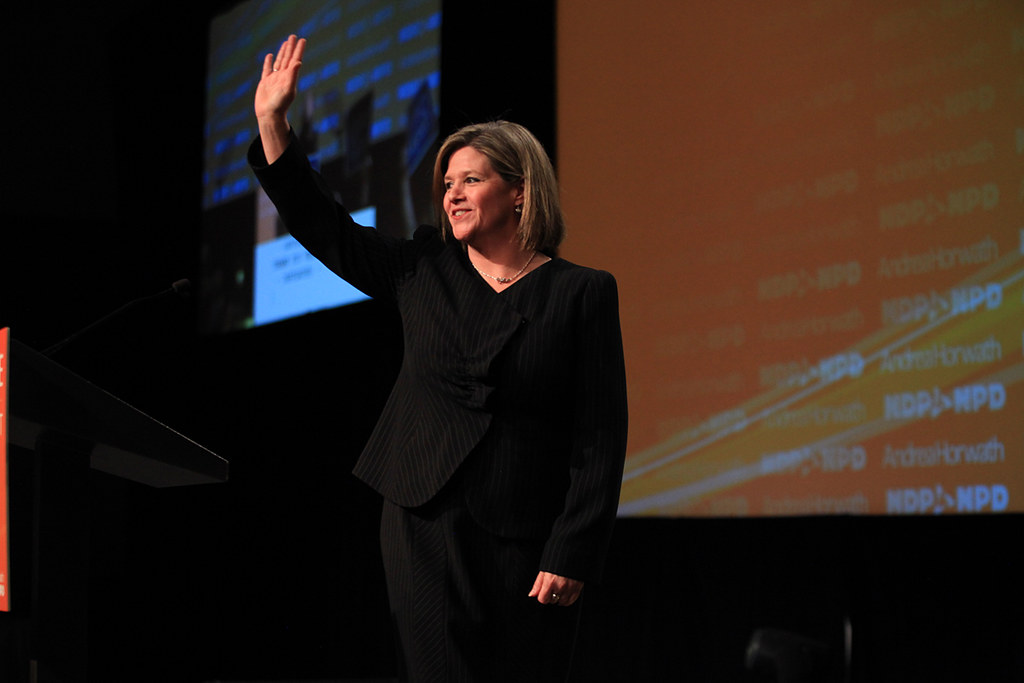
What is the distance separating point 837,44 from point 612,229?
90 centimetres

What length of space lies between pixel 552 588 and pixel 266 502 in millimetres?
3141

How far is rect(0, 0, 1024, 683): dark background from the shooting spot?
262 centimetres

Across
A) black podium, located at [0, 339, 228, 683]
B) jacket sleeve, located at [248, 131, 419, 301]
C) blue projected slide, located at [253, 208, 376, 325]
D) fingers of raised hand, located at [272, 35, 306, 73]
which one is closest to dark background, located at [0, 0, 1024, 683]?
blue projected slide, located at [253, 208, 376, 325]

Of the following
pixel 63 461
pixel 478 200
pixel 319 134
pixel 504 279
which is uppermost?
pixel 319 134

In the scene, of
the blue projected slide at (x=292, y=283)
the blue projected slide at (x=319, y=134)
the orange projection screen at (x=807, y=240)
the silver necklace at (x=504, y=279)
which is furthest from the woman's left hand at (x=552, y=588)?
the blue projected slide at (x=292, y=283)

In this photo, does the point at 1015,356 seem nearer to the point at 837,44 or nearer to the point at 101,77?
the point at 837,44

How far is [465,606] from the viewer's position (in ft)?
4.62

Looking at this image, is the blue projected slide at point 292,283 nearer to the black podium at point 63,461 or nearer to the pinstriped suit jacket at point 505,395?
the pinstriped suit jacket at point 505,395

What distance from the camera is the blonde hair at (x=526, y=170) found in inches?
63.3

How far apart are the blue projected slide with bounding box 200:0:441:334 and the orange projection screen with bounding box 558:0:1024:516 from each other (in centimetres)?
57

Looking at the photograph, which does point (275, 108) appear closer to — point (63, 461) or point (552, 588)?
point (63, 461)

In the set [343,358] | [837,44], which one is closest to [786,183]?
[837,44]

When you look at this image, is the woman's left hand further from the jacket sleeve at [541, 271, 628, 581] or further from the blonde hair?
the blonde hair

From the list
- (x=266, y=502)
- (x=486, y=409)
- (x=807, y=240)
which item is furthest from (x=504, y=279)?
(x=266, y=502)
